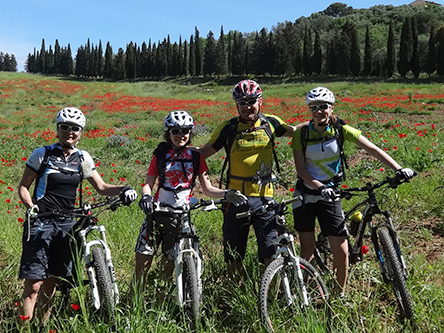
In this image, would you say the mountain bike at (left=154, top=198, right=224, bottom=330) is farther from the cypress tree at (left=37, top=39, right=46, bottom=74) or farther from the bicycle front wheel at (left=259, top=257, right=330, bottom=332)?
the cypress tree at (left=37, top=39, right=46, bottom=74)

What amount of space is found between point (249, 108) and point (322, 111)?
767mm

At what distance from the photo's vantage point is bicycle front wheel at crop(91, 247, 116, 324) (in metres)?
2.94

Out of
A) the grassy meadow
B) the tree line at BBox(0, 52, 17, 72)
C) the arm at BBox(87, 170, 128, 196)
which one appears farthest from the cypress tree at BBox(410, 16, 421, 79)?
the tree line at BBox(0, 52, 17, 72)

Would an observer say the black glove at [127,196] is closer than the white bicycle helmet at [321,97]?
Yes

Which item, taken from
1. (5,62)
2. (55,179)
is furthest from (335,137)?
(5,62)

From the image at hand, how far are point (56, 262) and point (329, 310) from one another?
2.68 meters

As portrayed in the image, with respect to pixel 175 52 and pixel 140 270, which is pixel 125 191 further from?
pixel 175 52

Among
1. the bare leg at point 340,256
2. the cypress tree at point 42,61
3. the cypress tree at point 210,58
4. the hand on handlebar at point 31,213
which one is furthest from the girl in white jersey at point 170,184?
the cypress tree at point 42,61

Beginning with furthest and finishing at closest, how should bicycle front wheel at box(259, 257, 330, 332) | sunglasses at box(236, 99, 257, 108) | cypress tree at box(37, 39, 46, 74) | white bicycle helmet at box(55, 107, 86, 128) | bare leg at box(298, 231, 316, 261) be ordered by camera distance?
cypress tree at box(37, 39, 46, 74) < bare leg at box(298, 231, 316, 261) < sunglasses at box(236, 99, 257, 108) < white bicycle helmet at box(55, 107, 86, 128) < bicycle front wheel at box(259, 257, 330, 332)

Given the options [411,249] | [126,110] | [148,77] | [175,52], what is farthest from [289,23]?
[411,249]

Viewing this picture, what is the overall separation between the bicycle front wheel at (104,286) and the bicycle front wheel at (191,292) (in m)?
0.64

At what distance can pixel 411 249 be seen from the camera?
4660mm

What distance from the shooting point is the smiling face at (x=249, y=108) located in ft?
11.7

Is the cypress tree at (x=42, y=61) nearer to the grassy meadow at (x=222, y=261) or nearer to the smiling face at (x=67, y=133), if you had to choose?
the grassy meadow at (x=222, y=261)
